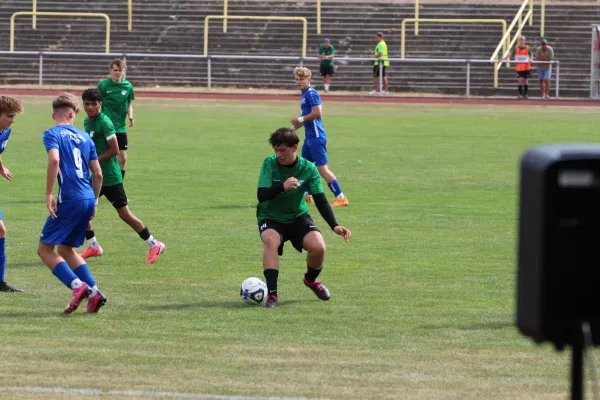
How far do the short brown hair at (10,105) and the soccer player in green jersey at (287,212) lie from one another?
203 centimetres

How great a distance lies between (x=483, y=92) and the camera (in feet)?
140

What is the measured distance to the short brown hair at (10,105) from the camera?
384 inches

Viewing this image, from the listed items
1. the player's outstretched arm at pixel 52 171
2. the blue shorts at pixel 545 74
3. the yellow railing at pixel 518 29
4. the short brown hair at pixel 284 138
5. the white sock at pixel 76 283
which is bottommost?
the white sock at pixel 76 283

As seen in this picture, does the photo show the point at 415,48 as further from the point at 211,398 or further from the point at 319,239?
the point at 211,398

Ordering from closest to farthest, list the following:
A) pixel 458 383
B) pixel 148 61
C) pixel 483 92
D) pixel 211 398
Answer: pixel 211 398 → pixel 458 383 → pixel 483 92 → pixel 148 61

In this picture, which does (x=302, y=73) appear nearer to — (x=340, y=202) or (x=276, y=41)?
(x=340, y=202)

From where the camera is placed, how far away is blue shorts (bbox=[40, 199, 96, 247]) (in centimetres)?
926

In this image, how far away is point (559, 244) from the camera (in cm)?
350

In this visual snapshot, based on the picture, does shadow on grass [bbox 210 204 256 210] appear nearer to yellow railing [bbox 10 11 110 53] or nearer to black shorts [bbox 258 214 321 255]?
black shorts [bbox 258 214 321 255]

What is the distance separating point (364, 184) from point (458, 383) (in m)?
12.4

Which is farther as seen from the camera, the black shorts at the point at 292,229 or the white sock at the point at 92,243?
the white sock at the point at 92,243


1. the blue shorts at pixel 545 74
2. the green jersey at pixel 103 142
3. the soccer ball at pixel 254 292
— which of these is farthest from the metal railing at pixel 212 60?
the soccer ball at pixel 254 292

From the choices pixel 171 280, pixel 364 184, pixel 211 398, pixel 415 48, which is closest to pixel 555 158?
pixel 211 398

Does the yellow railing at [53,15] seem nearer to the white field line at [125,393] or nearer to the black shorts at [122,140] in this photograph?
the black shorts at [122,140]
